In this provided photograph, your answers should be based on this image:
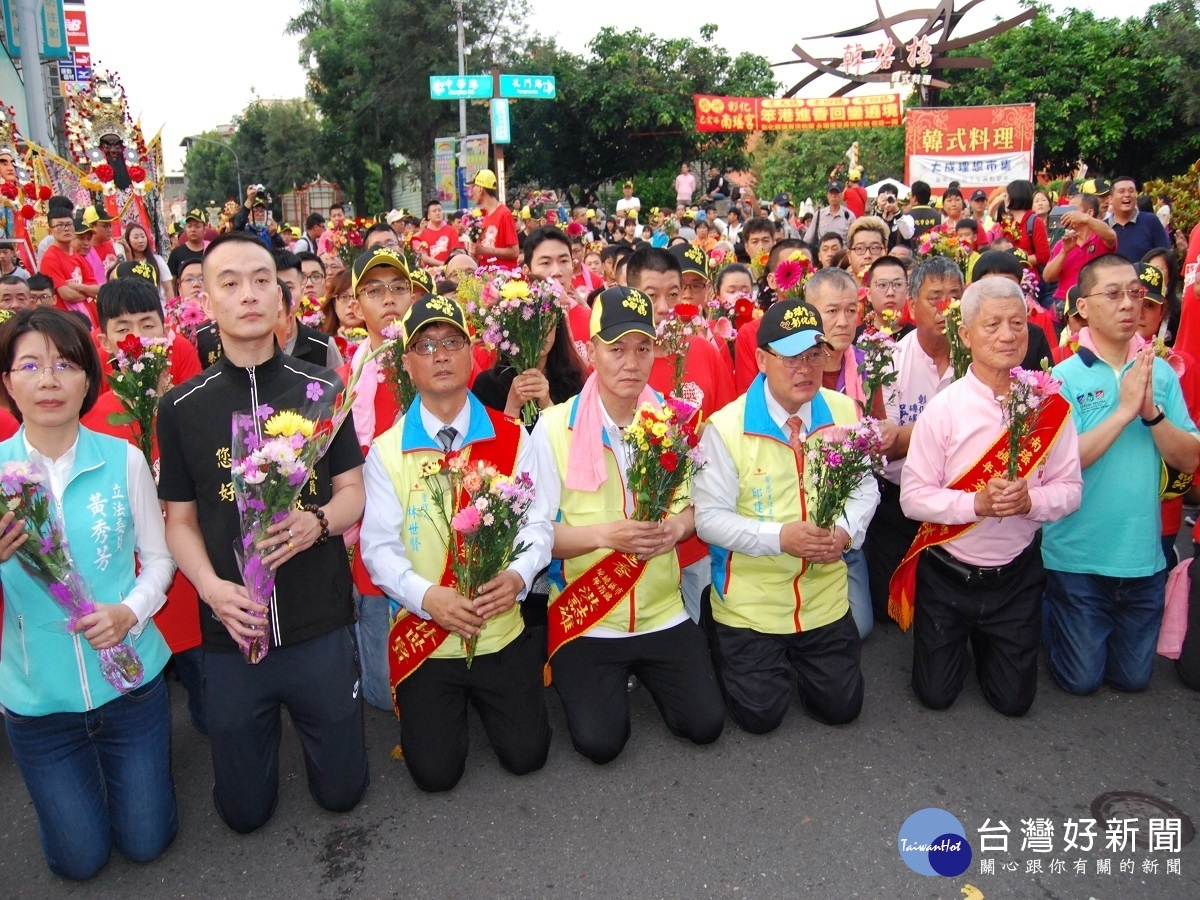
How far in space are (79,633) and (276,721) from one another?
794 millimetres

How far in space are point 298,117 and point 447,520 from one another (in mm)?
58408

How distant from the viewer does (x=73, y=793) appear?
3154 mm

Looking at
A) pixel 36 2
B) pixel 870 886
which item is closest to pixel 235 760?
pixel 870 886

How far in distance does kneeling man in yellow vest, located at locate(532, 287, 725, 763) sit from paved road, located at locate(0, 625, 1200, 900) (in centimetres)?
22

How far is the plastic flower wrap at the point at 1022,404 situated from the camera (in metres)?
3.67

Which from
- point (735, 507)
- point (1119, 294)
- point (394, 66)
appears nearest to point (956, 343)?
point (1119, 294)

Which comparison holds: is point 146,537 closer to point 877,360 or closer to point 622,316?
point 622,316

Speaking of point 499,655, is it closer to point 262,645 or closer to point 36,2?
point 262,645

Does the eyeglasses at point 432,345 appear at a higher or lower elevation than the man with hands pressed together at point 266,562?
higher

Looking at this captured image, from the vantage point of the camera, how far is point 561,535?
3.87m

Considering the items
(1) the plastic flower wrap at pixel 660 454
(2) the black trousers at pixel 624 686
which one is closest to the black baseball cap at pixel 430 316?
(1) the plastic flower wrap at pixel 660 454

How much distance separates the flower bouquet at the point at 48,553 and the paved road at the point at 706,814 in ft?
2.63

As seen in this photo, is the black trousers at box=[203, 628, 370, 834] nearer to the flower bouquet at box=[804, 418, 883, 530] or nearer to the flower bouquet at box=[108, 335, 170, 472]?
the flower bouquet at box=[108, 335, 170, 472]

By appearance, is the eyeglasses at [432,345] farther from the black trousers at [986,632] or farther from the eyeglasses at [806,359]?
the black trousers at [986,632]
